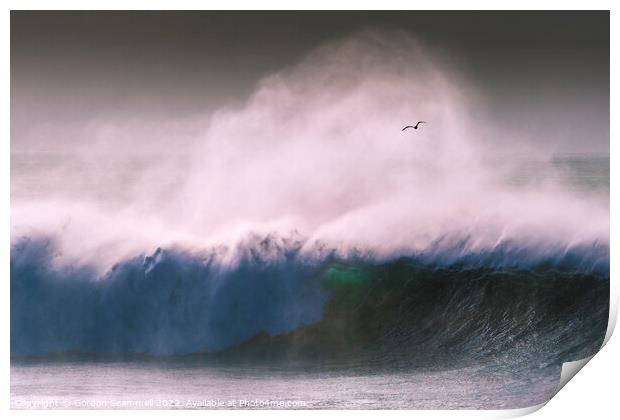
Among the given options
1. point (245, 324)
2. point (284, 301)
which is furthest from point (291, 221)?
point (245, 324)

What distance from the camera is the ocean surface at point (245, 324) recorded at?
17.2 feet

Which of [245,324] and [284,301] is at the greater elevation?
[284,301]

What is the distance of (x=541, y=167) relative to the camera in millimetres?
5297

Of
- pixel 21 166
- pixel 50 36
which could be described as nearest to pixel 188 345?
A: pixel 21 166

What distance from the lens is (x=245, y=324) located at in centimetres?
526

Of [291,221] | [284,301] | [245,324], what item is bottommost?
[245,324]

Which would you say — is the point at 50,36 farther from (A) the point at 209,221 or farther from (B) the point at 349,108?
(B) the point at 349,108

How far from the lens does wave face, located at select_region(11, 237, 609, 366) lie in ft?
17.2

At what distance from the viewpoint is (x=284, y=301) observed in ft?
17.3

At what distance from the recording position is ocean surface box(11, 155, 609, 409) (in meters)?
5.24

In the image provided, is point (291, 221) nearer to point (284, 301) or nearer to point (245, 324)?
point (284, 301)

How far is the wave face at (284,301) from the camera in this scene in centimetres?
524

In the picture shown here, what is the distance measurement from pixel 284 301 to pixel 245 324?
28 centimetres
